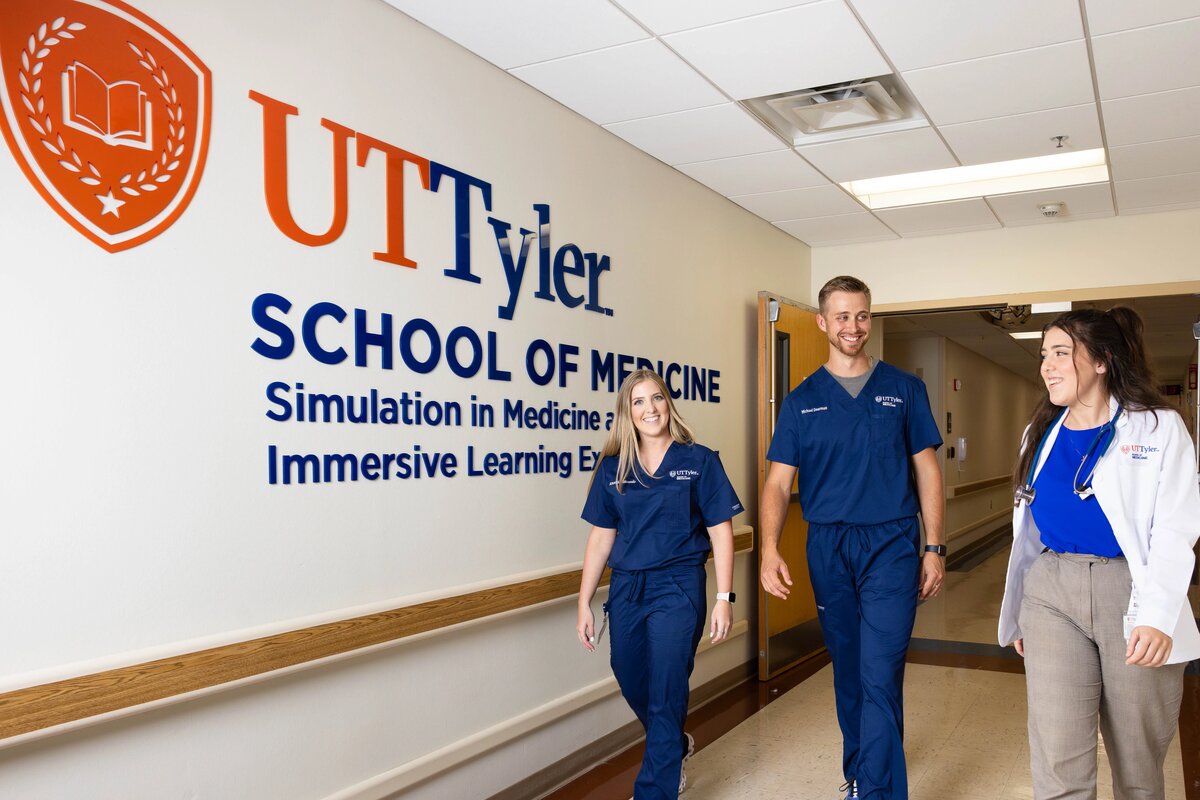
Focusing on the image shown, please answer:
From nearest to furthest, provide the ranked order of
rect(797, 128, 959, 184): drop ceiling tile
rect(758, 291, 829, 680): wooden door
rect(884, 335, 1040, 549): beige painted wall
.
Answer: rect(797, 128, 959, 184): drop ceiling tile → rect(758, 291, 829, 680): wooden door → rect(884, 335, 1040, 549): beige painted wall

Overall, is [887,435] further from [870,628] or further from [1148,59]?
A: [1148,59]

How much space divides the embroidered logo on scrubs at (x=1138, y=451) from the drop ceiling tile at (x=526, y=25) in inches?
80.3

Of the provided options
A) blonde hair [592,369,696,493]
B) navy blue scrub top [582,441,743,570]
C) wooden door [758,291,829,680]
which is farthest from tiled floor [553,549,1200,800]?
blonde hair [592,369,696,493]

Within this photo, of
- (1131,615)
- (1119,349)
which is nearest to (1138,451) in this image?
(1119,349)

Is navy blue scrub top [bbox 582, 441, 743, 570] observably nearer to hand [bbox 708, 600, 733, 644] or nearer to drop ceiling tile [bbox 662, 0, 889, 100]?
hand [bbox 708, 600, 733, 644]

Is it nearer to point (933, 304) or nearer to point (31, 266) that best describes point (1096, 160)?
point (933, 304)

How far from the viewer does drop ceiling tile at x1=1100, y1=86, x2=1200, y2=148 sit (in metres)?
3.97

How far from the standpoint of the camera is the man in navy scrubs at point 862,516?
127 inches

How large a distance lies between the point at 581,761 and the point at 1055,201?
4038 mm

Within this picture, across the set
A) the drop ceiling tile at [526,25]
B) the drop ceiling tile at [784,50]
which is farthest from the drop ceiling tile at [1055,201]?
the drop ceiling tile at [526,25]

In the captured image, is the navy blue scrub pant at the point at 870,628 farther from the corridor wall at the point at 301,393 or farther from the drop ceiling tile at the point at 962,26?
the drop ceiling tile at the point at 962,26

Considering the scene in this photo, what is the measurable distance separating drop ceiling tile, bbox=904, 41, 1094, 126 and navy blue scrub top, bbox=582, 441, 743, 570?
1777mm

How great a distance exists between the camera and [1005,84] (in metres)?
3.84

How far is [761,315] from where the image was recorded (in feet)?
18.4
